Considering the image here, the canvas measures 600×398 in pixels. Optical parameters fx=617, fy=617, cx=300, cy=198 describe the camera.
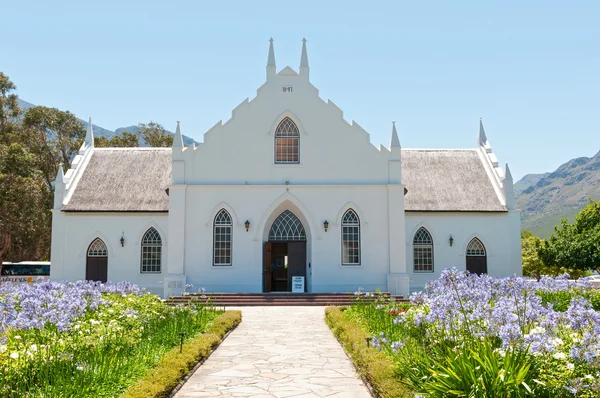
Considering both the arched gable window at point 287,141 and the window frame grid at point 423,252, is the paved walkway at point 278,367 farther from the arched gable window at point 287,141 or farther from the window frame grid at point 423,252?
the window frame grid at point 423,252

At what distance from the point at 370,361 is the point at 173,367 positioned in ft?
11.7

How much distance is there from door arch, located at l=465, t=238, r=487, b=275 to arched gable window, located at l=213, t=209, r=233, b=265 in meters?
12.4

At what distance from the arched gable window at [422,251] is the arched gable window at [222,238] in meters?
9.72

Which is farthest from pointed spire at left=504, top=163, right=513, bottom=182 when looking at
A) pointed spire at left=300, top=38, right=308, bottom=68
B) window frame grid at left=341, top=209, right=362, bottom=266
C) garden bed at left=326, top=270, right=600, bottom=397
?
garden bed at left=326, top=270, right=600, bottom=397

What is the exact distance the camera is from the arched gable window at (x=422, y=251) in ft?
105

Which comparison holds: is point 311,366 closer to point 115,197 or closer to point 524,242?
point 115,197

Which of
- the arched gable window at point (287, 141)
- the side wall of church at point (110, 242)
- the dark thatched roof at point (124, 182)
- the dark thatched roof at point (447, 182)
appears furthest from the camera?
the dark thatched roof at point (447, 182)

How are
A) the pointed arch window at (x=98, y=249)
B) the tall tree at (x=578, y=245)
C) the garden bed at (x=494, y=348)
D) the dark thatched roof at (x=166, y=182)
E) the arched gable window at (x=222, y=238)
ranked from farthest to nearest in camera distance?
1. the tall tree at (x=578, y=245)
2. the dark thatched roof at (x=166, y=182)
3. the pointed arch window at (x=98, y=249)
4. the arched gable window at (x=222, y=238)
5. the garden bed at (x=494, y=348)

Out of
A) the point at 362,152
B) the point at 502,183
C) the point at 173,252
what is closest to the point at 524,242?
the point at 502,183

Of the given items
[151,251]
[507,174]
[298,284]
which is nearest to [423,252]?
[507,174]

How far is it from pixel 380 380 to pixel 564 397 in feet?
10.9

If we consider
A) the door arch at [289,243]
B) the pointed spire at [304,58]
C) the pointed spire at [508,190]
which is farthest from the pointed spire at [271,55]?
the pointed spire at [508,190]

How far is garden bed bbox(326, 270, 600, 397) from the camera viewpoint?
7152mm

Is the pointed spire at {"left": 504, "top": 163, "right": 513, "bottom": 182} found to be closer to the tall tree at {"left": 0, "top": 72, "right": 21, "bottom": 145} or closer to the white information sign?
the white information sign
